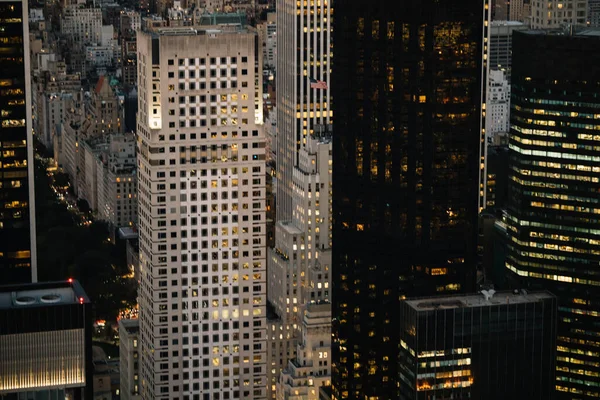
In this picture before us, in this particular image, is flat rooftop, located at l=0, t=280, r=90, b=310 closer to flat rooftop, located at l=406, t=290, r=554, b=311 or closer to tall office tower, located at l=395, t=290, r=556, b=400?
tall office tower, located at l=395, t=290, r=556, b=400

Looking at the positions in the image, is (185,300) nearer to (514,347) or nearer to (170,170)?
(170,170)

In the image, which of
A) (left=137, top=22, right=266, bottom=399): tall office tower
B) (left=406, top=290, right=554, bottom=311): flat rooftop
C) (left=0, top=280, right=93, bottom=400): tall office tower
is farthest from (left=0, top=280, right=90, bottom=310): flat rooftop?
(left=406, top=290, right=554, bottom=311): flat rooftop

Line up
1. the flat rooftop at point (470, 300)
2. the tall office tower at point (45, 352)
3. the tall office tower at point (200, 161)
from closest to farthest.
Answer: the tall office tower at point (45, 352) < the flat rooftop at point (470, 300) < the tall office tower at point (200, 161)

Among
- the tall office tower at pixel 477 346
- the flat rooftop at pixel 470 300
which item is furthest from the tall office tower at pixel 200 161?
the tall office tower at pixel 477 346

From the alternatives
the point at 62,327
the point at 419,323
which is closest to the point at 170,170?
the point at 419,323

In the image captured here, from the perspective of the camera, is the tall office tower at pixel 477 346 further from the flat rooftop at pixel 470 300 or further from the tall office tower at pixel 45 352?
the tall office tower at pixel 45 352

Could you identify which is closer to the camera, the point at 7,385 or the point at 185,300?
the point at 7,385

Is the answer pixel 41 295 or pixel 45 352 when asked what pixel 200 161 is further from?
pixel 45 352
